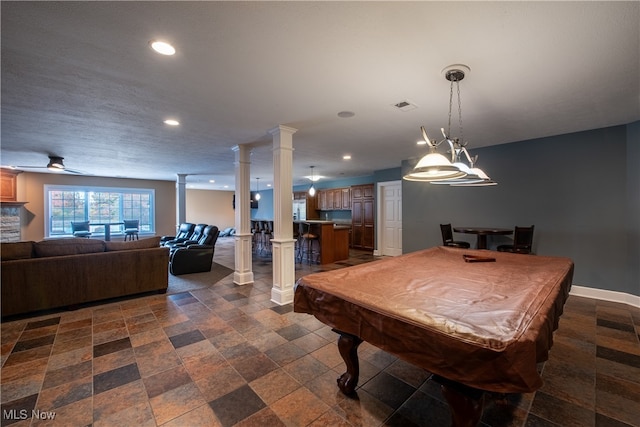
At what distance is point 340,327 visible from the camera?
161 centimetres

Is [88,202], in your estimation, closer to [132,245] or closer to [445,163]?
[132,245]

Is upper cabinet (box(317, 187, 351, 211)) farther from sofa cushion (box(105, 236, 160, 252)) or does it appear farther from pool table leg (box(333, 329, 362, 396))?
pool table leg (box(333, 329, 362, 396))

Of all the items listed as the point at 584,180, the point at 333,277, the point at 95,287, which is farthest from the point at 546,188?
the point at 95,287

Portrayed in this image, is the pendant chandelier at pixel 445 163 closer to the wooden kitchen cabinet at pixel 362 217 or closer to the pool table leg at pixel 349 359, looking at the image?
the pool table leg at pixel 349 359

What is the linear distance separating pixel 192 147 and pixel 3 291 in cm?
308

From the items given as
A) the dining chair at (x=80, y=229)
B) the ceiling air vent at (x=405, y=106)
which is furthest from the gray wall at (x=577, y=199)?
the dining chair at (x=80, y=229)

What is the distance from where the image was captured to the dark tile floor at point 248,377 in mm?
1669

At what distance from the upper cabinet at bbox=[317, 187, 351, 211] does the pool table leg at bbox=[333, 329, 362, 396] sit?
724 cm

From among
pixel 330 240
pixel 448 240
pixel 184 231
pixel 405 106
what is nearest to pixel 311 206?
pixel 330 240

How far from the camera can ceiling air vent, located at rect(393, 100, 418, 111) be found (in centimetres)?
289

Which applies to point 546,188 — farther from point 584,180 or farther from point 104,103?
point 104,103

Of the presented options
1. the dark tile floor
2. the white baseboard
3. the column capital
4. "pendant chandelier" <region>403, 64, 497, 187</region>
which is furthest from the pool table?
the white baseboard

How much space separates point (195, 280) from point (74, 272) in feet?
5.85

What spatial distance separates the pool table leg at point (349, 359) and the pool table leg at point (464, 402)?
2.10ft
